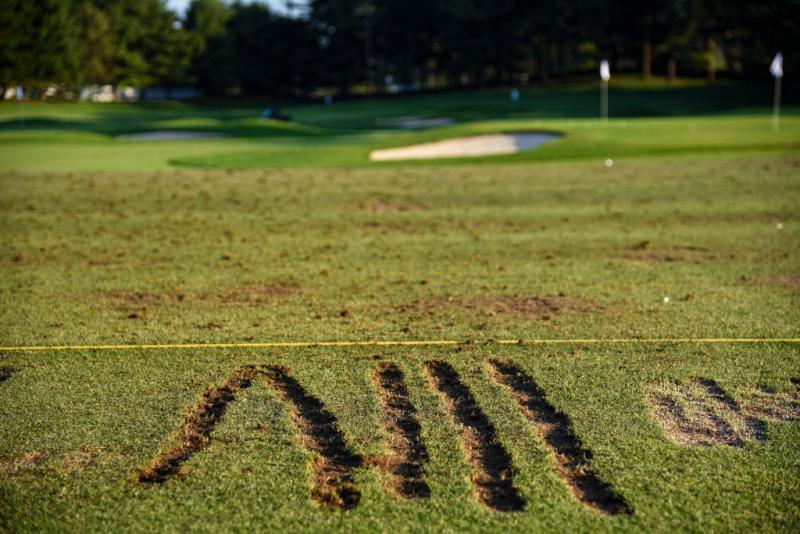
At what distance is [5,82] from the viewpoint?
74500 millimetres

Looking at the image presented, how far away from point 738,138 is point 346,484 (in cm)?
2385

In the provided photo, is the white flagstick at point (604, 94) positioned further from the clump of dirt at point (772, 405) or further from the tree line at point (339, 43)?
the clump of dirt at point (772, 405)

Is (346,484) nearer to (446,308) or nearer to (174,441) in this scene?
(174,441)

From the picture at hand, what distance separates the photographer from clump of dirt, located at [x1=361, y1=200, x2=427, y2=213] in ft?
45.5

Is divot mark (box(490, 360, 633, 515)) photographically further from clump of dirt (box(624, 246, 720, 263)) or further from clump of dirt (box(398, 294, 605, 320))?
clump of dirt (box(624, 246, 720, 263))

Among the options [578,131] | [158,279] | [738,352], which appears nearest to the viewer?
[738,352]

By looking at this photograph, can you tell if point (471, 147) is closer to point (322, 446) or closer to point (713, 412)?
point (713, 412)

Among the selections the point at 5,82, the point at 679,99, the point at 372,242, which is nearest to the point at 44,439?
the point at 372,242

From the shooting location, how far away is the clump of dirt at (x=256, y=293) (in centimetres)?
787

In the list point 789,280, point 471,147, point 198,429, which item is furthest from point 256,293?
point 471,147

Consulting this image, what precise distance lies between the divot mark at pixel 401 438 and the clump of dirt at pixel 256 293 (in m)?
2.51

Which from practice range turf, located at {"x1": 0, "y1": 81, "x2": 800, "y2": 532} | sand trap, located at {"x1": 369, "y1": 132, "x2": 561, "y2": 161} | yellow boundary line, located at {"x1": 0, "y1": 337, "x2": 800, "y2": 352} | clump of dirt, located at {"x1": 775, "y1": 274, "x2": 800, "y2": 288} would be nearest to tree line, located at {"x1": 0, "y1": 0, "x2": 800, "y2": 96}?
sand trap, located at {"x1": 369, "y1": 132, "x2": 561, "y2": 161}

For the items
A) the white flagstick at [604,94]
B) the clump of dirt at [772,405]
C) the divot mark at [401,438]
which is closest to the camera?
the divot mark at [401,438]

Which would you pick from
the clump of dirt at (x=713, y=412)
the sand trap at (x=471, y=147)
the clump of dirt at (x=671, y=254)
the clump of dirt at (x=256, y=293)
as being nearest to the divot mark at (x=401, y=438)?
the clump of dirt at (x=713, y=412)
